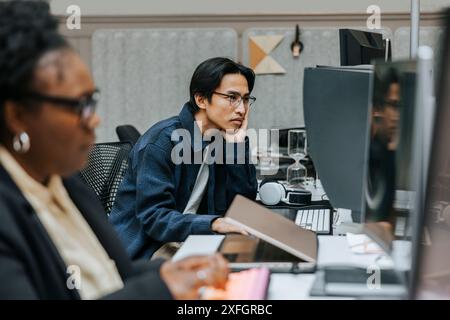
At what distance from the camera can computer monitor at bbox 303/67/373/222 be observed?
67.9 inches

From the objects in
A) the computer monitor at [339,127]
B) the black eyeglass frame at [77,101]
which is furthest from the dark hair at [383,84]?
the black eyeglass frame at [77,101]

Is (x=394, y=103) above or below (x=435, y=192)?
above

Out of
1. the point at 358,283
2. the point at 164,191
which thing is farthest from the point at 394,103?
the point at 164,191

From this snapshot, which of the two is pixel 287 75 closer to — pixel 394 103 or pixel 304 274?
pixel 304 274

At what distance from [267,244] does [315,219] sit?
40cm

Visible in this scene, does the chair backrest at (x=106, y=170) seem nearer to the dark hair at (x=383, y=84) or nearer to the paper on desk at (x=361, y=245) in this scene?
→ the paper on desk at (x=361, y=245)

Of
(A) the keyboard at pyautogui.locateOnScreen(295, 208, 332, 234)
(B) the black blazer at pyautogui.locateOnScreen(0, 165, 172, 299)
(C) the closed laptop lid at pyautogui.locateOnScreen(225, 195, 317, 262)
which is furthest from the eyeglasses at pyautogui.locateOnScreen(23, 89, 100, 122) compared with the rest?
(A) the keyboard at pyautogui.locateOnScreen(295, 208, 332, 234)

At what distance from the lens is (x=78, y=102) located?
3.57 feet

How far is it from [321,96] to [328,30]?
284 centimetres

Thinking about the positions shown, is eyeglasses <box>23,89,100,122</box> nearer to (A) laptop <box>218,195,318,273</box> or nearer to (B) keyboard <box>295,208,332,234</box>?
(A) laptop <box>218,195,318,273</box>

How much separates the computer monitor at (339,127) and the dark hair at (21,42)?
837mm
